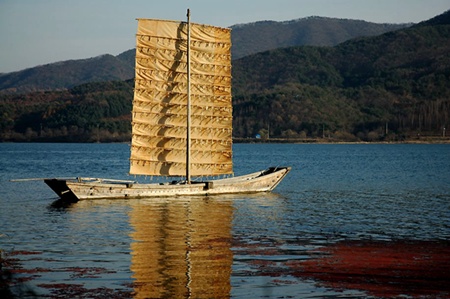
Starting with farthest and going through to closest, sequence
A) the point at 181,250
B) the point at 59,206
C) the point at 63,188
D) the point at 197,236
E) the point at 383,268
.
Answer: the point at 63,188
the point at 59,206
the point at 197,236
the point at 181,250
the point at 383,268

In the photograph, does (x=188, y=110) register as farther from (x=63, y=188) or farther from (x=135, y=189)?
(x=63, y=188)

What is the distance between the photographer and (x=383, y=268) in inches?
926

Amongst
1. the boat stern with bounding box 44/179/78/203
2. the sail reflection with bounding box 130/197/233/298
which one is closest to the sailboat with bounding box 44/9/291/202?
the boat stern with bounding box 44/179/78/203

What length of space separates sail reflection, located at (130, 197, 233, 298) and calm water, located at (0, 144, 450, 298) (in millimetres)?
36

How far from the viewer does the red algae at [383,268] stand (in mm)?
20906

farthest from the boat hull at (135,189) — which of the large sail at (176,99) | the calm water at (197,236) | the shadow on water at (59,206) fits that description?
the large sail at (176,99)

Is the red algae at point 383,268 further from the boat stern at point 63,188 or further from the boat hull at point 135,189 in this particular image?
the boat stern at point 63,188

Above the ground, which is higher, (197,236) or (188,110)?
(188,110)

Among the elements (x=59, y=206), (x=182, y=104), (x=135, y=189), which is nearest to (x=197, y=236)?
(x=59, y=206)

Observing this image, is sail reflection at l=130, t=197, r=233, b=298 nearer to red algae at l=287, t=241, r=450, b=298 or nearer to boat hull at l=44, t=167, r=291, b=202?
boat hull at l=44, t=167, r=291, b=202

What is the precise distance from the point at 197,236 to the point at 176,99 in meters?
20.3

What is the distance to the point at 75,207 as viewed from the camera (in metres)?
42.6

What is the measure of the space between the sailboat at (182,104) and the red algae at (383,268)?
2159cm

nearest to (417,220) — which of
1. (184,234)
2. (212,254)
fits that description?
(184,234)
